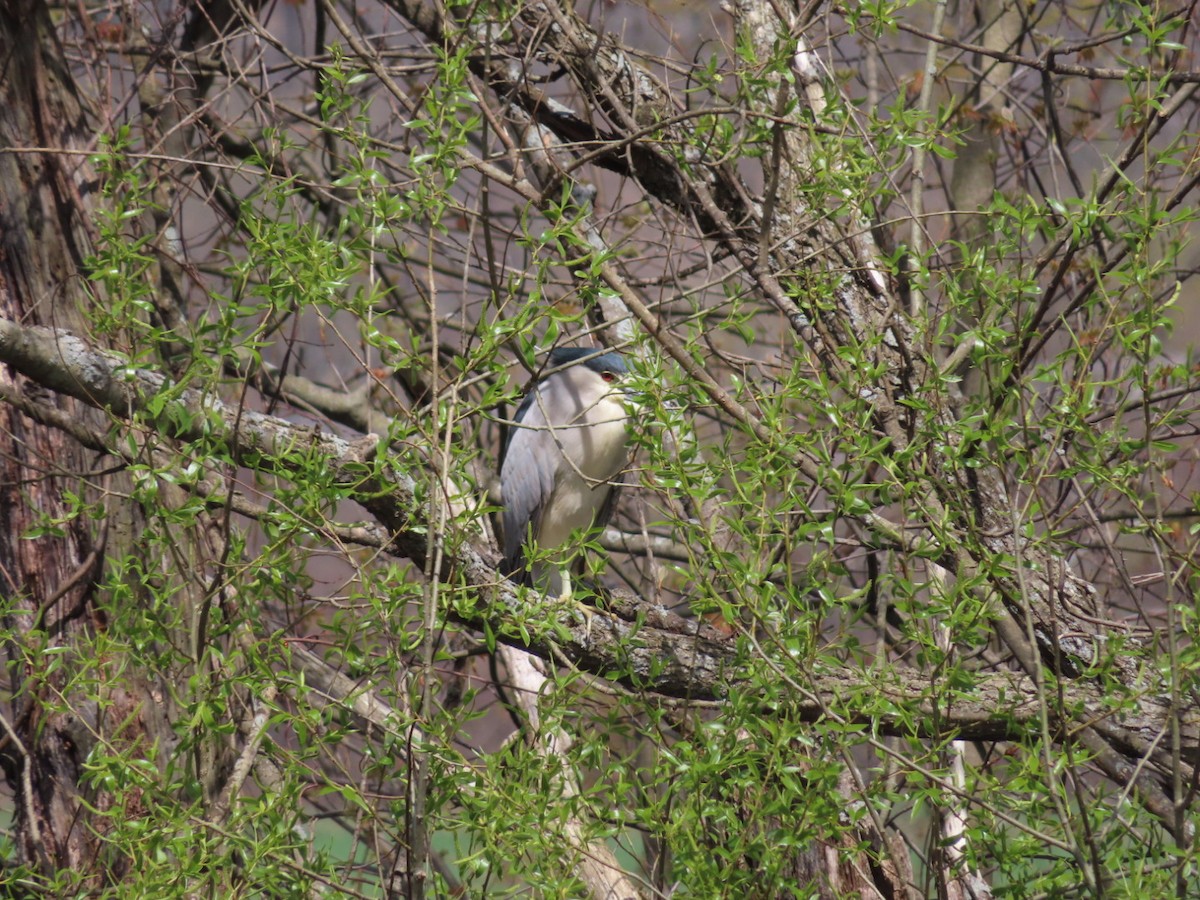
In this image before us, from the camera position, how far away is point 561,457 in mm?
4258

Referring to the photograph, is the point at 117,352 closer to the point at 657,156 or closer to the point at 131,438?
the point at 131,438

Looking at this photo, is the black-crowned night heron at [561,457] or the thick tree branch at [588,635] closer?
the thick tree branch at [588,635]

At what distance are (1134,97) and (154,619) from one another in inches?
74.5

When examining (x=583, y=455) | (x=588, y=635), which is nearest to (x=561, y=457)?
(x=583, y=455)

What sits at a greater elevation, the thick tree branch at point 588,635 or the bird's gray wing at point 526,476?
the bird's gray wing at point 526,476

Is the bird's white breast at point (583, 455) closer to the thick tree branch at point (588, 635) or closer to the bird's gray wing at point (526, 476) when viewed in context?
the bird's gray wing at point (526, 476)

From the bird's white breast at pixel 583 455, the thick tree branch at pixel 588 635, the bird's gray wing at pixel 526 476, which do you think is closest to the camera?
the thick tree branch at pixel 588 635

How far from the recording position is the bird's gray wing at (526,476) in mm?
4332

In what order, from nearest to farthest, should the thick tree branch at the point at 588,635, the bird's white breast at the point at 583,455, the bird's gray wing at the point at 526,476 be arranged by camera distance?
the thick tree branch at the point at 588,635
the bird's white breast at the point at 583,455
the bird's gray wing at the point at 526,476

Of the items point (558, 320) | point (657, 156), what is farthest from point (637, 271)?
point (558, 320)

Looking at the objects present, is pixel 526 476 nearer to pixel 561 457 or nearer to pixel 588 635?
pixel 561 457

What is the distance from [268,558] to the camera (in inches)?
82.6

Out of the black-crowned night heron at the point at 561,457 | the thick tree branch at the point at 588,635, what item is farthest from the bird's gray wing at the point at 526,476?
the thick tree branch at the point at 588,635

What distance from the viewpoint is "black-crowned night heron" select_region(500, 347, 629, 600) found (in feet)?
13.6
